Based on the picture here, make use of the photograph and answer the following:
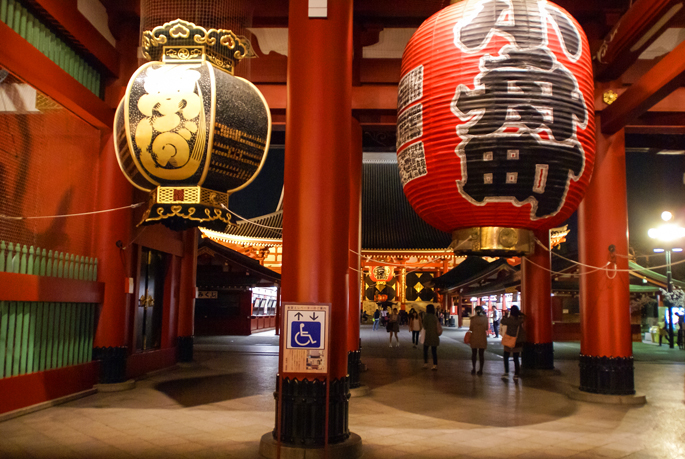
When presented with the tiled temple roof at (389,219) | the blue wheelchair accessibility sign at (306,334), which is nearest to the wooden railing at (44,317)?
the blue wheelchair accessibility sign at (306,334)

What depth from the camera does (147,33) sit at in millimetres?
4699

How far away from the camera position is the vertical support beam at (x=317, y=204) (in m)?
5.18

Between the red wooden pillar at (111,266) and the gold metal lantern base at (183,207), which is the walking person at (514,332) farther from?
the gold metal lantern base at (183,207)

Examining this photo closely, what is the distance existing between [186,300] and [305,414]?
362 inches

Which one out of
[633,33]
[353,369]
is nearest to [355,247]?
[353,369]

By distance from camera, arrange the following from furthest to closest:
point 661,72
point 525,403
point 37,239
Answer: point 525,403 → point 37,239 → point 661,72

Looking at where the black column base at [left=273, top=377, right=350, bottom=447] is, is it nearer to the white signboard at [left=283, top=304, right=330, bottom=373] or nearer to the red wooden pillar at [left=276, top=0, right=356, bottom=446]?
the red wooden pillar at [left=276, top=0, right=356, bottom=446]

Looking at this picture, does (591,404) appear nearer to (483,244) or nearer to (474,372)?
(474,372)

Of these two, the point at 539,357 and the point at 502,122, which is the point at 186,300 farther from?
the point at 502,122

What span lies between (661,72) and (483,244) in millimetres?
5104

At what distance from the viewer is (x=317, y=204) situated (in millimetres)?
5348

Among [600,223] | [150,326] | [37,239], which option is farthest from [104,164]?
[600,223]

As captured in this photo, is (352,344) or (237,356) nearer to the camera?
(352,344)

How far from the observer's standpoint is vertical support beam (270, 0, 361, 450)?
17.0 ft
